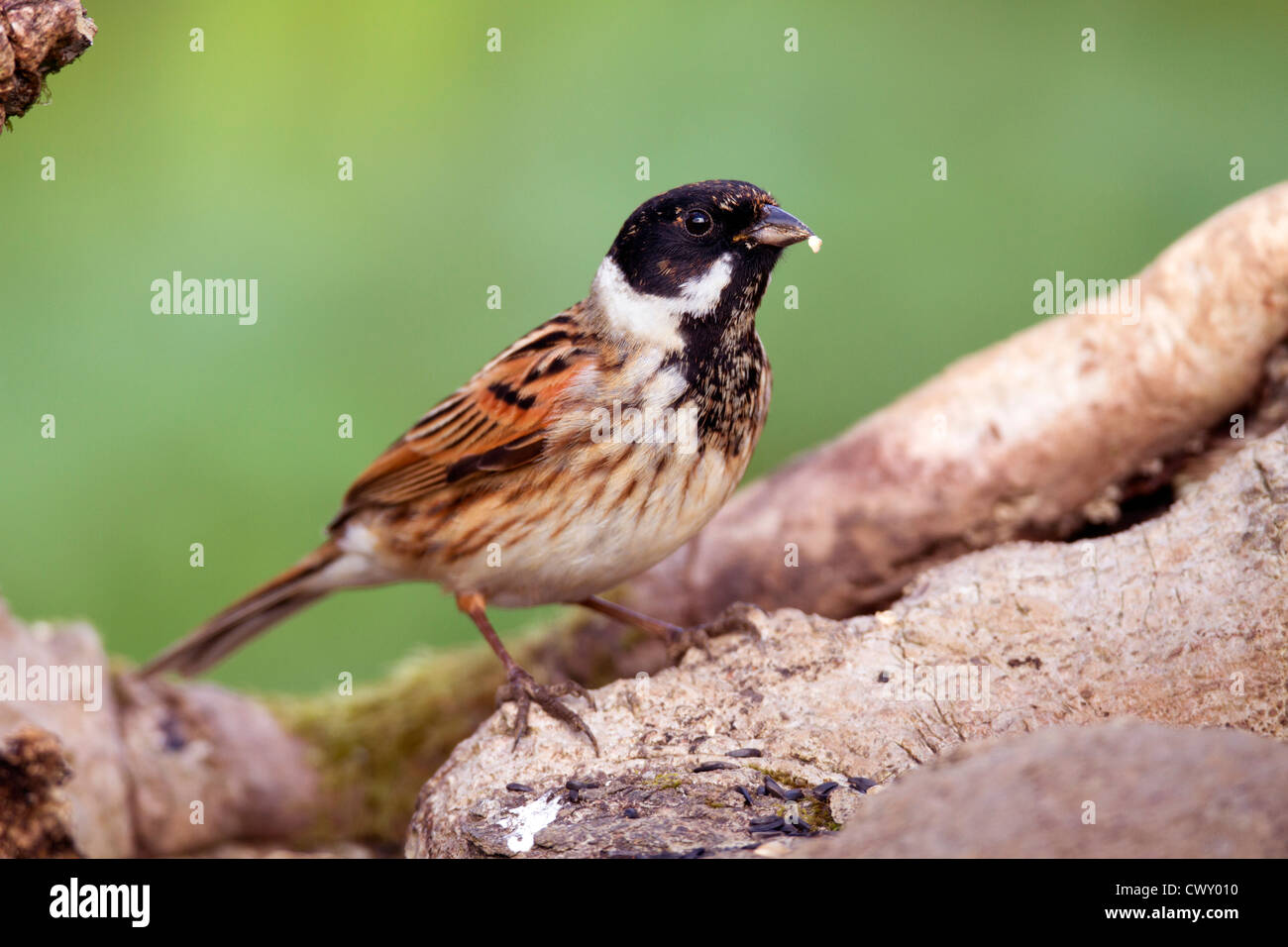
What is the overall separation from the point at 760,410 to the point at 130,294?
5.64m

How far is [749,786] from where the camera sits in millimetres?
3703

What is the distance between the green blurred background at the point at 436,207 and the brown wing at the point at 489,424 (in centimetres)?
293

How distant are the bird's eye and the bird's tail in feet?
7.43

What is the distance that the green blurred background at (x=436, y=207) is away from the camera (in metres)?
8.24

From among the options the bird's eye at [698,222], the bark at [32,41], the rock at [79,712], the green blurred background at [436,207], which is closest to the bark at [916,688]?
the bird's eye at [698,222]

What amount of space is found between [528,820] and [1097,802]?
171cm

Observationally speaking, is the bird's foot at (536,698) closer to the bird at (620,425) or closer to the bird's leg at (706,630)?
the bird at (620,425)

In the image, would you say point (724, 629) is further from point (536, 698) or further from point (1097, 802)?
point (1097, 802)

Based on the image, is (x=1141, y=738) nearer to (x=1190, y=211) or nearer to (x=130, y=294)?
(x=1190, y=211)

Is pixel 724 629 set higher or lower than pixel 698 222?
lower

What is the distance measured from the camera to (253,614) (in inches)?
236

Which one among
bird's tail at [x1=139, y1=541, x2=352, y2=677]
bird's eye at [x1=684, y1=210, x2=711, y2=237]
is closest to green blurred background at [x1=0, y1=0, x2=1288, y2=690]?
bird's tail at [x1=139, y1=541, x2=352, y2=677]

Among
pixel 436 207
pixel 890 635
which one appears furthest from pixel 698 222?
pixel 436 207
